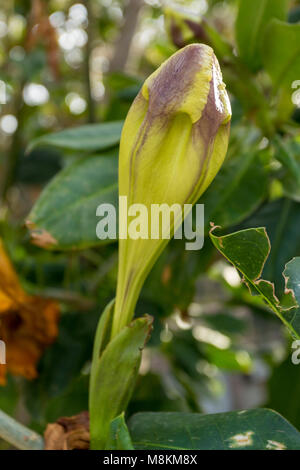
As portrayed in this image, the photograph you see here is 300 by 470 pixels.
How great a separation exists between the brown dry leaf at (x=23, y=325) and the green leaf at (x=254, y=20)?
329 millimetres

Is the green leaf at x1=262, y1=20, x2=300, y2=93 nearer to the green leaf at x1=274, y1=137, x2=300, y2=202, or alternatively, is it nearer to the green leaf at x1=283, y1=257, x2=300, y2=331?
the green leaf at x1=274, y1=137, x2=300, y2=202

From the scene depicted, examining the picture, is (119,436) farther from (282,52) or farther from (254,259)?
(282,52)

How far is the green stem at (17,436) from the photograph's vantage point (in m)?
0.33

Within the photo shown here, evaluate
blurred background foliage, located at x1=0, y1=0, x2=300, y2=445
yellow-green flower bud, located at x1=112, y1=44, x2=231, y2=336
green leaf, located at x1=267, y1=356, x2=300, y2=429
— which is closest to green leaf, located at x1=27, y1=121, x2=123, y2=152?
blurred background foliage, located at x1=0, y1=0, x2=300, y2=445

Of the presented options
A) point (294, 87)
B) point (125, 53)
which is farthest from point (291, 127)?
point (125, 53)

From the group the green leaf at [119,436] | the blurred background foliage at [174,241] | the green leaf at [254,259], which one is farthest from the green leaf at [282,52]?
the green leaf at [119,436]

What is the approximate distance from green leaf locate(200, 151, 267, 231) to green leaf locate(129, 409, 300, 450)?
197 millimetres

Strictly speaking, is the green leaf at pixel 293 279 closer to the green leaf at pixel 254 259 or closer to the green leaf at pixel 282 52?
the green leaf at pixel 254 259

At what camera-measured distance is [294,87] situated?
531mm

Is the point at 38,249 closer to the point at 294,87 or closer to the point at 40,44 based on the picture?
the point at 294,87

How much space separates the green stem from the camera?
33cm

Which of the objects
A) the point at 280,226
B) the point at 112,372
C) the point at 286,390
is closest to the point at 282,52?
the point at 280,226

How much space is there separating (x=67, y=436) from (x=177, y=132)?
0.71 ft

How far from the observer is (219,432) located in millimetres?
327
